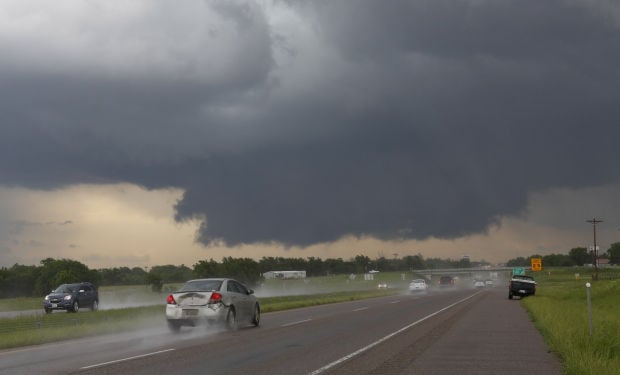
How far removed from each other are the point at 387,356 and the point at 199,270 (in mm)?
85364

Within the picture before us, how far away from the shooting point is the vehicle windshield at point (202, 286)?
2163 centimetres

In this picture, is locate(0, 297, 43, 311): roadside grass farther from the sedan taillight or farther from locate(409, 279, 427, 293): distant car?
locate(409, 279, 427, 293): distant car

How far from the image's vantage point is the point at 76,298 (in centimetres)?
3934

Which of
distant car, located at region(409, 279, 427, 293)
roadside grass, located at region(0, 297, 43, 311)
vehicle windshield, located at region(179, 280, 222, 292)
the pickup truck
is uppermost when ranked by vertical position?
vehicle windshield, located at region(179, 280, 222, 292)

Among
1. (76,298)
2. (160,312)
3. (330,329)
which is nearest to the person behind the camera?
(330,329)

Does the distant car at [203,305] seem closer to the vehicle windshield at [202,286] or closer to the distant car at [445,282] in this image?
the vehicle windshield at [202,286]

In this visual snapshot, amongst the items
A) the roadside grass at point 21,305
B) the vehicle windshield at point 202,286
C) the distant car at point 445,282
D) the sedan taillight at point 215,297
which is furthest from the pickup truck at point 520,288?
the distant car at point 445,282

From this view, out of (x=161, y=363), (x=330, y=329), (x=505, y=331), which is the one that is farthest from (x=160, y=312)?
(x=161, y=363)

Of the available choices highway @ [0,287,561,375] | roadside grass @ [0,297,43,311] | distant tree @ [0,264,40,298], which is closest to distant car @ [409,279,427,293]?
roadside grass @ [0,297,43,311]

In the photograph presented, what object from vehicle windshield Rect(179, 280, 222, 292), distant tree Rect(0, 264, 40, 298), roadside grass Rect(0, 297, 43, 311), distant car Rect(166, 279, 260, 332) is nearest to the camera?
distant car Rect(166, 279, 260, 332)

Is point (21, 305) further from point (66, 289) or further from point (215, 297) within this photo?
point (215, 297)

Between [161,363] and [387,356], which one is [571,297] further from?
[161,363]

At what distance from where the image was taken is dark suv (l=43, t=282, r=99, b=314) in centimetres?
3828

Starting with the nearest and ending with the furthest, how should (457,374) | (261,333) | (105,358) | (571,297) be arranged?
(457,374) → (105,358) → (261,333) → (571,297)
